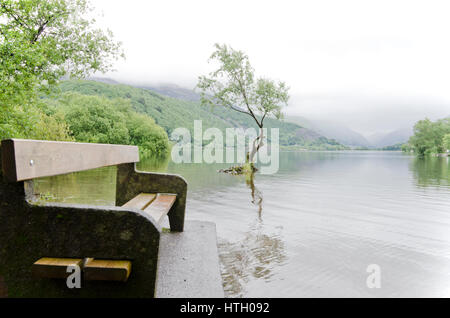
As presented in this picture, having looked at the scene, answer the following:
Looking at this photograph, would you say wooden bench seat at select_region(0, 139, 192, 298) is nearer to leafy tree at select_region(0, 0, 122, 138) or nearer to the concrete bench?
the concrete bench

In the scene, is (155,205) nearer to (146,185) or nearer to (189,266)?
(189,266)

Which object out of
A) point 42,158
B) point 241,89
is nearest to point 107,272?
point 42,158

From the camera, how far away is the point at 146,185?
584cm

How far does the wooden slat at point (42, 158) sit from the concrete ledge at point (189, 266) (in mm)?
1129

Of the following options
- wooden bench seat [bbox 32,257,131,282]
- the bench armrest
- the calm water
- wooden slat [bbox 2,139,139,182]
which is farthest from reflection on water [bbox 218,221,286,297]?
wooden slat [bbox 2,139,139,182]

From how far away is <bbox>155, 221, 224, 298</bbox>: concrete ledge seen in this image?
11.5 feet

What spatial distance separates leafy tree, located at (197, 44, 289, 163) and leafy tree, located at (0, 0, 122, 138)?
46.2 feet

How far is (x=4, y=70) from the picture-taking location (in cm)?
1038

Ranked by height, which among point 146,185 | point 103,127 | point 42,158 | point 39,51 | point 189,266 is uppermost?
point 39,51

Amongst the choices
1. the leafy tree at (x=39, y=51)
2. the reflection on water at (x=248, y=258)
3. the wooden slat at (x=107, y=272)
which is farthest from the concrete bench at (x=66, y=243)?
the leafy tree at (x=39, y=51)

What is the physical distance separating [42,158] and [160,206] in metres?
2.22

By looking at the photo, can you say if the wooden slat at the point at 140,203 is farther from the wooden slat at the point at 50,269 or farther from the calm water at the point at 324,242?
the wooden slat at the point at 50,269

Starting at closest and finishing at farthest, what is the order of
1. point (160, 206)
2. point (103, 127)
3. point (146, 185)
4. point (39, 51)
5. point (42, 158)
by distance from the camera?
point (42, 158), point (160, 206), point (146, 185), point (39, 51), point (103, 127)
